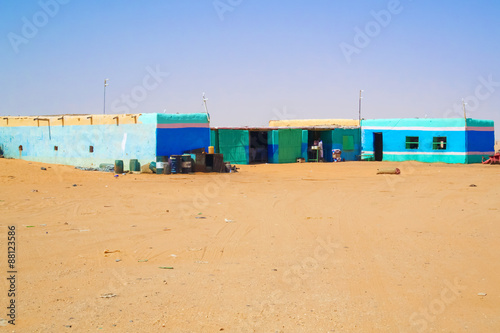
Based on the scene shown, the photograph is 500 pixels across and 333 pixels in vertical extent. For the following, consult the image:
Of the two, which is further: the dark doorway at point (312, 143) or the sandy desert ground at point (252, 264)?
the dark doorway at point (312, 143)

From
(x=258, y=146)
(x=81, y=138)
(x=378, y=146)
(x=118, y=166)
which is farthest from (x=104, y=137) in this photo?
(x=378, y=146)

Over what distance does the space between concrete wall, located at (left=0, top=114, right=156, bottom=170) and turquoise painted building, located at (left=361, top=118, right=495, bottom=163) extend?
18.2 meters

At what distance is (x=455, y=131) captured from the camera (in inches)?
1351

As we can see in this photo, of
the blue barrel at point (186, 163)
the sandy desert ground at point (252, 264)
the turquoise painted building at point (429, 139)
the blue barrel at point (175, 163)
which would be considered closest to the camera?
the sandy desert ground at point (252, 264)

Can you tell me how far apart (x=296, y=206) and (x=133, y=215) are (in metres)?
4.10

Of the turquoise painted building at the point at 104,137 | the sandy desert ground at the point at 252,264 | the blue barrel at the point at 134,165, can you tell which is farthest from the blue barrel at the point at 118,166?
the sandy desert ground at the point at 252,264

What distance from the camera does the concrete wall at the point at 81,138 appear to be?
25109mm

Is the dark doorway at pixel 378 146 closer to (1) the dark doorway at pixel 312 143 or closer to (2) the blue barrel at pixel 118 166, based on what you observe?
(1) the dark doorway at pixel 312 143

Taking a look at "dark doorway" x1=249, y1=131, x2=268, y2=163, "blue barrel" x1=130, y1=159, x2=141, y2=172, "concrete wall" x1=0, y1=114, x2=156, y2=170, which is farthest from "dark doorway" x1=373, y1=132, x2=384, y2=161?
"blue barrel" x1=130, y1=159, x2=141, y2=172

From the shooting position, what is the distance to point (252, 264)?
709cm

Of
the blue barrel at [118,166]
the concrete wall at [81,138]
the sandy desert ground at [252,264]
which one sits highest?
the concrete wall at [81,138]

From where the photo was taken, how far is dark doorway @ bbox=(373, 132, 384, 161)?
3734 cm

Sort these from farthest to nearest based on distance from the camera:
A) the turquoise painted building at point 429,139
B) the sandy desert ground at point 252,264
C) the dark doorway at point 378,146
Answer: the dark doorway at point 378,146
the turquoise painted building at point 429,139
the sandy desert ground at point 252,264

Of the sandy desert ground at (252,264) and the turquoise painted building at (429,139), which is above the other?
the turquoise painted building at (429,139)
